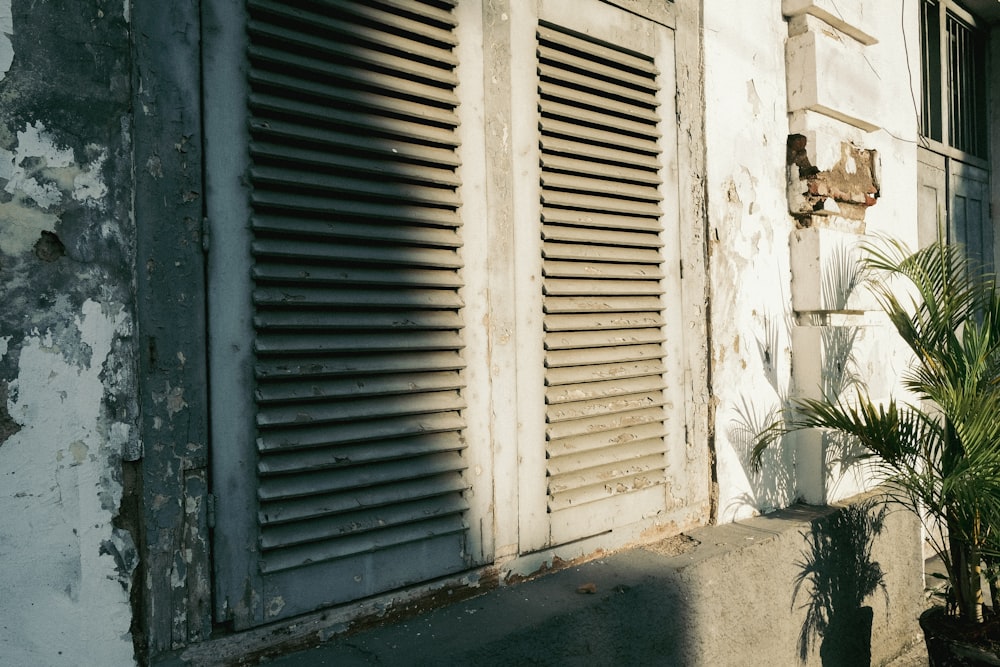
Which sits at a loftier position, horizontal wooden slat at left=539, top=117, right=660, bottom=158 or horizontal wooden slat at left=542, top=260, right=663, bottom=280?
horizontal wooden slat at left=539, top=117, right=660, bottom=158

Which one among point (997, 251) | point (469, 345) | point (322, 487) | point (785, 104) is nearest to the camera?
point (322, 487)

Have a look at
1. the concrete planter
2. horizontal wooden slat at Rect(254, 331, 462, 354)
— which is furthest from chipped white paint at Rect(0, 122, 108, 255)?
the concrete planter

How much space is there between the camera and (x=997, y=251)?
463cm

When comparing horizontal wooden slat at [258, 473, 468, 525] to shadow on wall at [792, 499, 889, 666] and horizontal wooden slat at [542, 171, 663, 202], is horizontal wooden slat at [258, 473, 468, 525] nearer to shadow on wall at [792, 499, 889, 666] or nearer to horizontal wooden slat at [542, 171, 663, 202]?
horizontal wooden slat at [542, 171, 663, 202]

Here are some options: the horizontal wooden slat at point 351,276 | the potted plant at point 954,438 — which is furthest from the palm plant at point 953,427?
the horizontal wooden slat at point 351,276

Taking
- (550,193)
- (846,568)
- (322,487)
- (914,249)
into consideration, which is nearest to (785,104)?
(914,249)

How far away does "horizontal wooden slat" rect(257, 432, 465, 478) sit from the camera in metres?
1.68

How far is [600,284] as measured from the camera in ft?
7.97

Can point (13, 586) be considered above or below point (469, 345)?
below

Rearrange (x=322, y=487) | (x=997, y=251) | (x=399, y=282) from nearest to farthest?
(x=322, y=487)
(x=399, y=282)
(x=997, y=251)

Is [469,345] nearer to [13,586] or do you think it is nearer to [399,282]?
[399,282]

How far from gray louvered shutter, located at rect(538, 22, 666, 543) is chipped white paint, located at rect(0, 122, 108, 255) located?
51.1 inches

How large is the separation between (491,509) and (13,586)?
3.88 ft

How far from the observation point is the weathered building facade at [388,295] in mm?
1403
